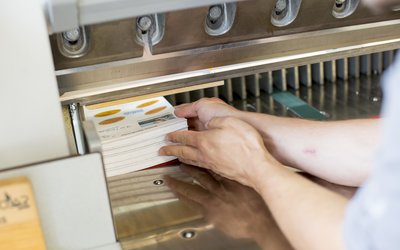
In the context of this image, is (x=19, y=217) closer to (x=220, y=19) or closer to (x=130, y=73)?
(x=130, y=73)

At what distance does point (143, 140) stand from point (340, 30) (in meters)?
0.53

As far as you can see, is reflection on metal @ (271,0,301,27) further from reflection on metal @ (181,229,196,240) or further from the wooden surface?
the wooden surface

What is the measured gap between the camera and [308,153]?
4.26 ft

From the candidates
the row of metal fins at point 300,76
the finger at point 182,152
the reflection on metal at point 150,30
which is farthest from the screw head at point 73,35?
the row of metal fins at point 300,76

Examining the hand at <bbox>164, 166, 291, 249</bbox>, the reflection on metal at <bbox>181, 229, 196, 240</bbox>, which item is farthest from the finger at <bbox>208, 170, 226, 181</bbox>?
the reflection on metal at <bbox>181, 229, 196, 240</bbox>

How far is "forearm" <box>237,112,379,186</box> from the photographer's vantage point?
4.10 ft

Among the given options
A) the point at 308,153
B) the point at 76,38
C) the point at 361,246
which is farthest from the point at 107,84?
the point at 361,246

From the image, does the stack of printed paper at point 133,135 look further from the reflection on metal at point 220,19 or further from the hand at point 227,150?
the reflection on metal at point 220,19

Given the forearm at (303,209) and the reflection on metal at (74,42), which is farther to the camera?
the reflection on metal at (74,42)

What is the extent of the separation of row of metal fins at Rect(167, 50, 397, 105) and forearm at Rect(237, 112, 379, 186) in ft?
1.54

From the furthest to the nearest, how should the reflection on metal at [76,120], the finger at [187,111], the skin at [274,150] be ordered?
the finger at [187,111], the reflection on metal at [76,120], the skin at [274,150]

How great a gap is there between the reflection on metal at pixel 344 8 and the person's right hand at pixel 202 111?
321mm

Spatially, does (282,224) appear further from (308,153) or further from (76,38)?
(76,38)

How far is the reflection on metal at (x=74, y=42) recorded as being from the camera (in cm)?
113
